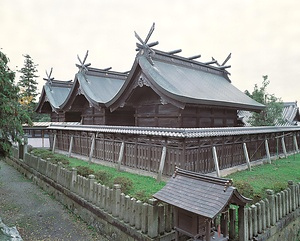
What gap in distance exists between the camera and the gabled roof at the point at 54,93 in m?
22.6

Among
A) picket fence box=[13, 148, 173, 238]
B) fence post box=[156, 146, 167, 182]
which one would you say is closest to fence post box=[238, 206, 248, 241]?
picket fence box=[13, 148, 173, 238]

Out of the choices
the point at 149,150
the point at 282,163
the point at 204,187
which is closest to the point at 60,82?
the point at 149,150

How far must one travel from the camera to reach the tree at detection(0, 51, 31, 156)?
6.50m

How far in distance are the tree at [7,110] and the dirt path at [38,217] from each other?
217 cm

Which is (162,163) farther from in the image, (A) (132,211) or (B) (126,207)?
(A) (132,211)

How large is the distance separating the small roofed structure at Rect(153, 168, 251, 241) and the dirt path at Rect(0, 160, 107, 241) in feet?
→ 8.75

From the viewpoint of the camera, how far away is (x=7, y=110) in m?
6.37

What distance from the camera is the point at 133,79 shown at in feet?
40.9

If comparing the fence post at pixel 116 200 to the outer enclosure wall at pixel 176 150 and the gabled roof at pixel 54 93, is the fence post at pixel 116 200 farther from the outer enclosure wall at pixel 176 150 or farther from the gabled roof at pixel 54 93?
the gabled roof at pixel 54 93

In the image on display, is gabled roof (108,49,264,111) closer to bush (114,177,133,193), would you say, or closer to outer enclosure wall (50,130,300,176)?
outer enclosure wall (50,130,300,176)

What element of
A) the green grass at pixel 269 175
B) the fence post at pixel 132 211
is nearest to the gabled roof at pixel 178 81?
the green grass at pixel 269 175

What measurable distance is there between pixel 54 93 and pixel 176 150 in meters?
17.9

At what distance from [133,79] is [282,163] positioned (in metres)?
10.7

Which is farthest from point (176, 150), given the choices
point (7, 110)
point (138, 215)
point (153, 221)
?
point (7, 110)
